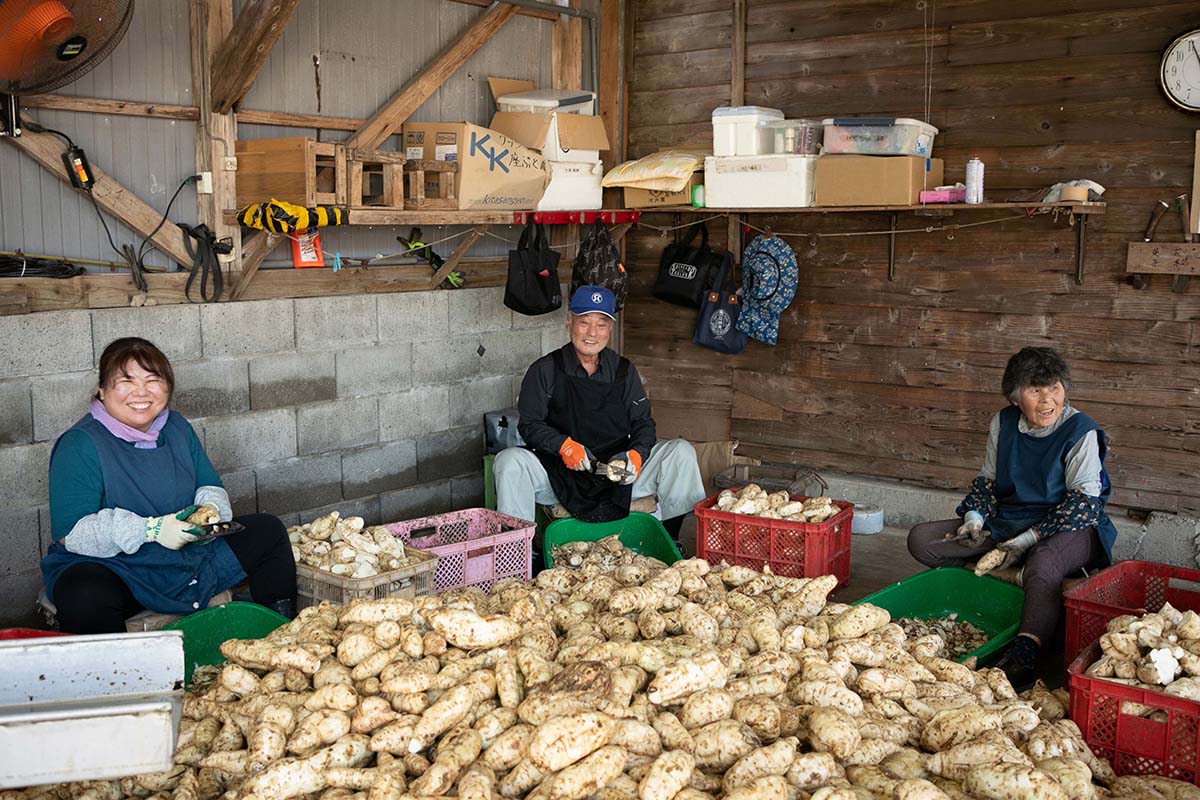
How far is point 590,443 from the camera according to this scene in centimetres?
541

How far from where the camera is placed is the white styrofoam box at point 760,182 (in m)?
5.95

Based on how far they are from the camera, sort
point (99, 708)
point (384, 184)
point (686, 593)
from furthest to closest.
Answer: point (384, 184) < point (686, 593) < point (99, 708)

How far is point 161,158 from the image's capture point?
4.91 meters

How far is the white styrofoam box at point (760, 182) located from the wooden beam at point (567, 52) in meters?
1.13

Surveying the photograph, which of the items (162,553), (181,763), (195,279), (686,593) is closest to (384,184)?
(195,279)

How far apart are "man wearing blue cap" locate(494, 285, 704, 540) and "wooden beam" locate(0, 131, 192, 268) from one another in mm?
1594

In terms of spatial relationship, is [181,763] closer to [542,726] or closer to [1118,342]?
[542,726]

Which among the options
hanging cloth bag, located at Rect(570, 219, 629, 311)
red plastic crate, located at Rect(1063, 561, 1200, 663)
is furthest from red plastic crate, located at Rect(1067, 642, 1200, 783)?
hanging cloth bag, located at Rect(570, 219, 629, 311)

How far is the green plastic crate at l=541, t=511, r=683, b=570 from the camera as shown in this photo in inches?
196

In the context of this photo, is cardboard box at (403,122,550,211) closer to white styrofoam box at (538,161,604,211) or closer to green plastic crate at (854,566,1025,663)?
white styrofoam box at (538,161,604,211)

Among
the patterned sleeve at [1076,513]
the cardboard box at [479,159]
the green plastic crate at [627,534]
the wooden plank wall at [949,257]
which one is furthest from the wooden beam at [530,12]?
the patterned sleeve at [1076,513]

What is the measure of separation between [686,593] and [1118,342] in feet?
10.00

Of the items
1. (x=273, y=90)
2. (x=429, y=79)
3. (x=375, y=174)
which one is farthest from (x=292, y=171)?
(x=429, y=79)

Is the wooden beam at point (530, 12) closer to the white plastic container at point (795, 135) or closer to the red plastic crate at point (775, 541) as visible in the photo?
the white plastic container at point (795, 135)
